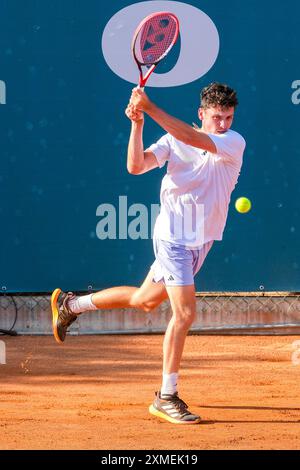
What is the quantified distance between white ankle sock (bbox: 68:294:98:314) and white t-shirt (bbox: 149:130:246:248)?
2.27 feet

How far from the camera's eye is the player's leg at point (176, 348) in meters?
5.41

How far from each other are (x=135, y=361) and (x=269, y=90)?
225 cm

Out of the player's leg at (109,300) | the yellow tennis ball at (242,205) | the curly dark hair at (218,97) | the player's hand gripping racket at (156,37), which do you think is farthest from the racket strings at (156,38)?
the yellow tennis ball at (242,205)

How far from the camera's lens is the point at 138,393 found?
6277 mm

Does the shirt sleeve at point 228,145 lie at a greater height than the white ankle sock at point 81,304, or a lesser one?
greater

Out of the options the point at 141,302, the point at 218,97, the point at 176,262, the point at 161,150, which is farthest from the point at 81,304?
the point at 218,97

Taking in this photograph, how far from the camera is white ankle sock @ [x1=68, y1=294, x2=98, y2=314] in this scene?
6012 mm

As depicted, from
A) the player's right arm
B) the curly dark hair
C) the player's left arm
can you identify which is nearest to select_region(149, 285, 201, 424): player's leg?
the player's right arm

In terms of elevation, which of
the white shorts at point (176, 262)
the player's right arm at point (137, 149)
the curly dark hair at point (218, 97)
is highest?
the curly dark hair at point (218, 97)

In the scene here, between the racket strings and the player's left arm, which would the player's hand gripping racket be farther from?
the player's left arm

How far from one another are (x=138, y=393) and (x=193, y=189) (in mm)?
1382

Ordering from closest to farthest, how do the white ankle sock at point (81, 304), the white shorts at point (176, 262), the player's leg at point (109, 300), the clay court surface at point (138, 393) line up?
the clay court surface at point (138, 393)
the white shorts at point (176, 262)
the player's leg at point (109, 300)
the white ankle sock at point (81, 304)

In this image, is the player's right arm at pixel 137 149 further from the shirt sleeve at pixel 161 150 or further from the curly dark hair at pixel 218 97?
the curly dark hair at pixel 218 97

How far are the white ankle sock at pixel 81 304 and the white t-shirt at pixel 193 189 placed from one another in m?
0.69
